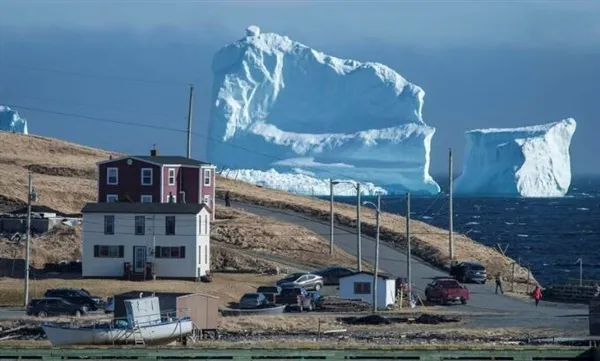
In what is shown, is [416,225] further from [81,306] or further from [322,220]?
[81,306]

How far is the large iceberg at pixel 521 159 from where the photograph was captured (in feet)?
513

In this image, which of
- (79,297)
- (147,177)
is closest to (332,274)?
(147,177)

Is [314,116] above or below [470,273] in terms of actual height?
above

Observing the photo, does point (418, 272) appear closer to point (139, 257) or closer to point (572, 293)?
point (572, 293)

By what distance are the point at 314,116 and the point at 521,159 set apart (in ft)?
103

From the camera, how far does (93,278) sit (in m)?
59.7

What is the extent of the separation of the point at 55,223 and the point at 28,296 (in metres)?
14.5

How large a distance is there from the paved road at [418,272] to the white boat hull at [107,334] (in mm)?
15580

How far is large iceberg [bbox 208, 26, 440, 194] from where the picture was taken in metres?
163

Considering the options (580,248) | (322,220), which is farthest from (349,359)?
(580,248)

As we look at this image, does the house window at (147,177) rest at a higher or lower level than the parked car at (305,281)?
higher

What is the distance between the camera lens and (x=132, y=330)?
3894 cm

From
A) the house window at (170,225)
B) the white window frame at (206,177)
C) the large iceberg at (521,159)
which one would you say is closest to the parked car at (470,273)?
the house window at (170,225)

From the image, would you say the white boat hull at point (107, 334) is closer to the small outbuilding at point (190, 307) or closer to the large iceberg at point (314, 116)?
the small outbuilding at point (190, 307)
